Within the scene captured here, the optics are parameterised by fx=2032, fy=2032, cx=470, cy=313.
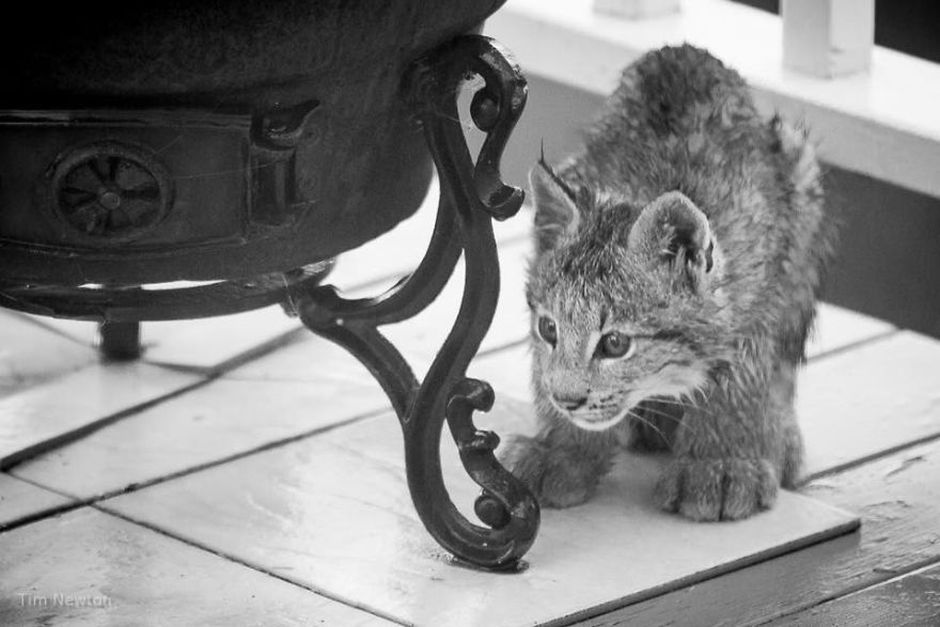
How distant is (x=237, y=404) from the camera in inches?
160

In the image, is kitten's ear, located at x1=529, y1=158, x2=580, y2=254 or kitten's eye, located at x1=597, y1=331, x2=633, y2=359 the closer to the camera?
kitten's eye, located at x1=597, y1=331, x2=633, y2=359

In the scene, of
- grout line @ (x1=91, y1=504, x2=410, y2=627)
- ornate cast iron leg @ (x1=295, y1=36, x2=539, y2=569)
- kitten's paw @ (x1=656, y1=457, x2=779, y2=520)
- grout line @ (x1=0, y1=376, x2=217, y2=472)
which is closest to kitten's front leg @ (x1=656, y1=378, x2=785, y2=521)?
kitten's paw @ (x1=656, y1=457, x2=779, y2=520)

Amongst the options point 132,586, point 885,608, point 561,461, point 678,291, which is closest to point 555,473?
point 561,461

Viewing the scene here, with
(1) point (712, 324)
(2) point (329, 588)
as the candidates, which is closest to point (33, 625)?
(2) point (329, 588)

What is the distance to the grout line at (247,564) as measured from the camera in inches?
125

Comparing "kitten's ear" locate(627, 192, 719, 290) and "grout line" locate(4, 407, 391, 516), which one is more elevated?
"kitten's ear" locate(627, 192, 719, 290)

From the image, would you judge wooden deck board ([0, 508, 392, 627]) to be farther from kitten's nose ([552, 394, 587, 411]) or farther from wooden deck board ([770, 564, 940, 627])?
wooden deck board ([770, 564, 940, 627])

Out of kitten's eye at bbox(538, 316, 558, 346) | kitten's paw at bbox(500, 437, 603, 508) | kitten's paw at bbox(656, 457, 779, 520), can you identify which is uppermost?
kitten's eye at bbox(538, 316, 558, 346)

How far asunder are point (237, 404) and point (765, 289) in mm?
1123

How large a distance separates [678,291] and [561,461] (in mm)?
402

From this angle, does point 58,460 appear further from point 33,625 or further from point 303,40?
point 303,40

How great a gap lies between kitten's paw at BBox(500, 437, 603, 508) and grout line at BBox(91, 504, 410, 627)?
1.49 ft

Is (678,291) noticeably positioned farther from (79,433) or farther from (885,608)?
(79,433)

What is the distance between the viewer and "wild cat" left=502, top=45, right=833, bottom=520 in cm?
339
